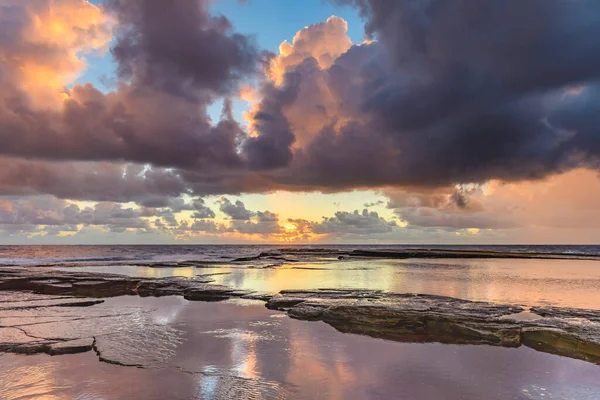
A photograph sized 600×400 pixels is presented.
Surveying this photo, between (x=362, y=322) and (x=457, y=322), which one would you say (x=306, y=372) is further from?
(x=457, y=322)

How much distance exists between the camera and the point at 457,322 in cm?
1452

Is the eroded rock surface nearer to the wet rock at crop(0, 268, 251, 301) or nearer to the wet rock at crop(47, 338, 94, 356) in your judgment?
the wet rock at crop(0, 268, 251, 301)

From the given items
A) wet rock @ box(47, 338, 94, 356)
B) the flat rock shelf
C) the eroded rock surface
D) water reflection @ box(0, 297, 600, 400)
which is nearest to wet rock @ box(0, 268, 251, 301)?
the flat rock shelf

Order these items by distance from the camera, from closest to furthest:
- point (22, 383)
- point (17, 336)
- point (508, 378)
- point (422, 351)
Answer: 1. point (22, 383)
2. point (508, 378)
3. point (422, 351)
4. point (17, 336)

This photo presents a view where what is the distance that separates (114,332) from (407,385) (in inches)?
423

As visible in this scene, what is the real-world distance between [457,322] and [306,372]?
759cm

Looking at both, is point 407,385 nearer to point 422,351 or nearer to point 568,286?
point 422,351

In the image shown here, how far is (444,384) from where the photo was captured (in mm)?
9094

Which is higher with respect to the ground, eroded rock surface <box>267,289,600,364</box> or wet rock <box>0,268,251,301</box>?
eroded rock surface <box>267,289,600,364</box>

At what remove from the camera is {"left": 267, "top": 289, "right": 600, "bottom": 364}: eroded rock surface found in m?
12.7

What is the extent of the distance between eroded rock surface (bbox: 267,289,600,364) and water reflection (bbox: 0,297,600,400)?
89cm

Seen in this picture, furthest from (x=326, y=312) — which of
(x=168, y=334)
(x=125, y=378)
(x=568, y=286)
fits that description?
(x=568, y=286)

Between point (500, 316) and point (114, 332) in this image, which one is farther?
point (500, 316)

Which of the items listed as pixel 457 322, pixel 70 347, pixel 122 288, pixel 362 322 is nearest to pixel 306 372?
pixel 362 322
